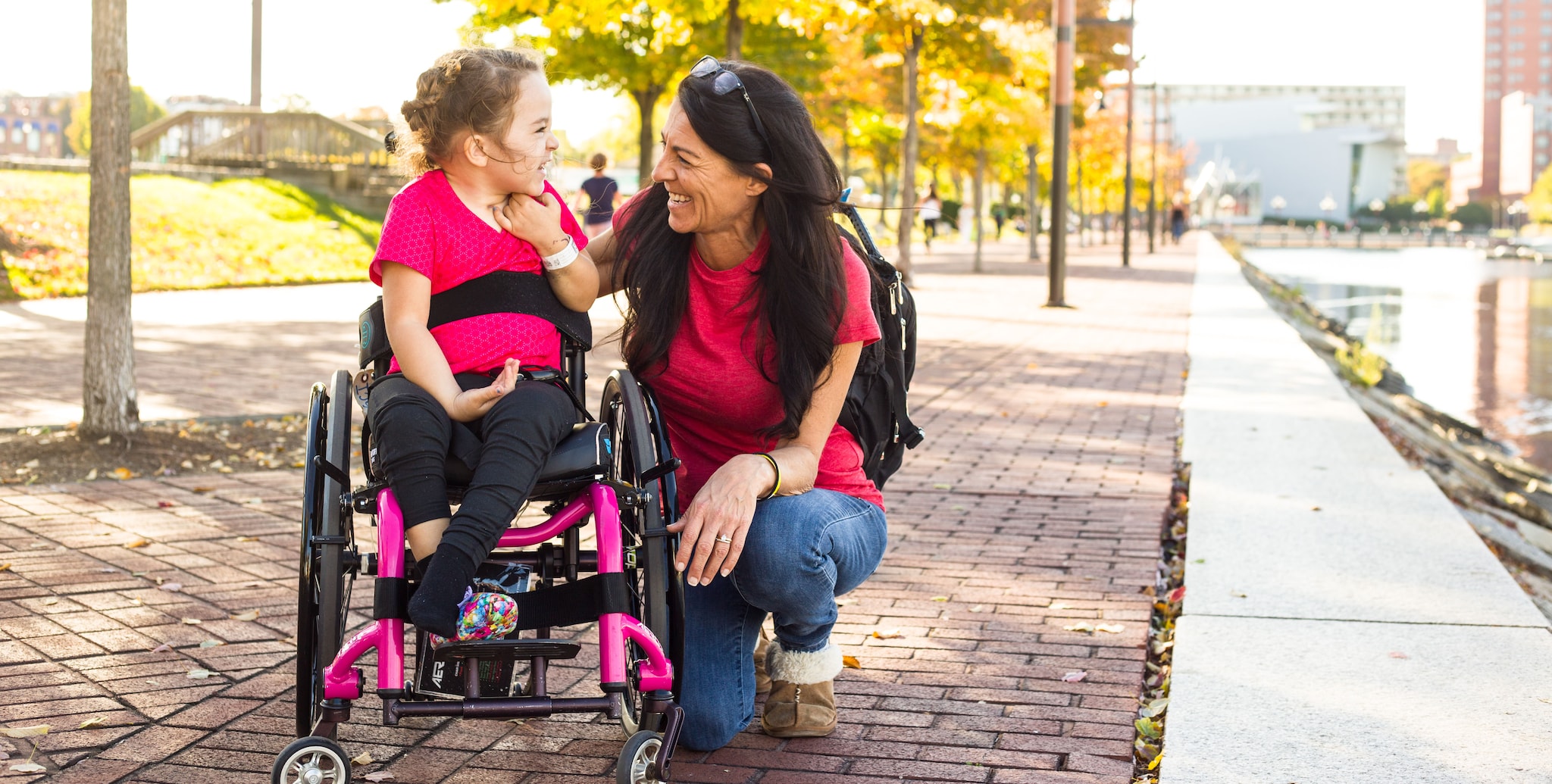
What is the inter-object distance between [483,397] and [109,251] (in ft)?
15.5

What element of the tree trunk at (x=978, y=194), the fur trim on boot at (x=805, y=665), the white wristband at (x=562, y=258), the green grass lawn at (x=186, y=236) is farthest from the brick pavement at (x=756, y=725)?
the tree trunk at (x=978, y=194)

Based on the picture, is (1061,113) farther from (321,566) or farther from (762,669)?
(321,566)

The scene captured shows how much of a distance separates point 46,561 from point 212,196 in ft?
60.0

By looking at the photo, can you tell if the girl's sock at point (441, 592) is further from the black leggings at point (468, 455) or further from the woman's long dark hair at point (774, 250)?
the woman's long dark hair at point (774, 250)

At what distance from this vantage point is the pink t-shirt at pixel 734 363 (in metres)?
2.97

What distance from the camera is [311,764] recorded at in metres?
2.53

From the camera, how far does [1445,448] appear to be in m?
9.51

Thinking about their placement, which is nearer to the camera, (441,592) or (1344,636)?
(441,592)

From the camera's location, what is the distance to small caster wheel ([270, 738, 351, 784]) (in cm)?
249

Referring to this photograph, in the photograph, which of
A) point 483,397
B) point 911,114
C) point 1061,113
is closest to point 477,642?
point 483,397

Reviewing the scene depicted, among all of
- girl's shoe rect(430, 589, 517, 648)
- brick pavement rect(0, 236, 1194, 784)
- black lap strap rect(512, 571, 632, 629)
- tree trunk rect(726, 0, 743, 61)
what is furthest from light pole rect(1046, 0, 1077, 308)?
girl's shoe rect(430, 589, 517, 648)

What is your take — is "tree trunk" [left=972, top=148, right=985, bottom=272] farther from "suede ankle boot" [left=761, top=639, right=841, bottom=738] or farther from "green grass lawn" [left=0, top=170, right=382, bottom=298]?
"suede ankle boot" [left=761, top=639, right=841, bottom=738]

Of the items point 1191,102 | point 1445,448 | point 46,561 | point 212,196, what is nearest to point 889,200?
point 212,196

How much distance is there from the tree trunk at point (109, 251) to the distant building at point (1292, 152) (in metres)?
112
